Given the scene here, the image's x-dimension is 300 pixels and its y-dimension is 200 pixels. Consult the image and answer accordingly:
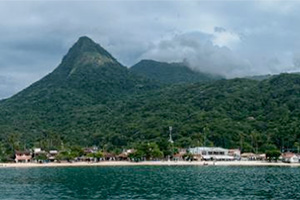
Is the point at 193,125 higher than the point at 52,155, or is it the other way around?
the point at 193,125

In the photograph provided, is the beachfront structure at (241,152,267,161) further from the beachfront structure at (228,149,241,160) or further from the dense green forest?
the dense green forest

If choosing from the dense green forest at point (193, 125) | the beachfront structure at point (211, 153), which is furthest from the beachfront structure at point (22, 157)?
the beachfront structure at point (211, 153)

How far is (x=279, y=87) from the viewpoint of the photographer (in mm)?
193750

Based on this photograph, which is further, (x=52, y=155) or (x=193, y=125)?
(x=193, y=125)

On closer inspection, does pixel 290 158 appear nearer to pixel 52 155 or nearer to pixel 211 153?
pixel 211 153

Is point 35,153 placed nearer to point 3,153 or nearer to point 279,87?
point 3,153

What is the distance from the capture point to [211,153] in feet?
436

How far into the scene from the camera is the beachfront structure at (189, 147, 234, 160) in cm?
12925

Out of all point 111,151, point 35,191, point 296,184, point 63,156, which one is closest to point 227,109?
point 111,151

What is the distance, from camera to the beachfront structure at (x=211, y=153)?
129250 mm

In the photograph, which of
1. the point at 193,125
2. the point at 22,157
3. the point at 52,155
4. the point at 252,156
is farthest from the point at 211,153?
the point at 22,157

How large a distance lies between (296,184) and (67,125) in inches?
5582

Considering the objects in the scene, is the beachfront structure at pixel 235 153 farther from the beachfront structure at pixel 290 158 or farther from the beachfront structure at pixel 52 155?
the beachfront structure at pixel 52 155

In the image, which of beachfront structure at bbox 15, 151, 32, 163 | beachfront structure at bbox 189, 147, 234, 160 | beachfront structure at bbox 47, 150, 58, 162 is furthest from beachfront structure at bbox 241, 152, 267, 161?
beachfront structure at bbox 15, 151, 32, 163
